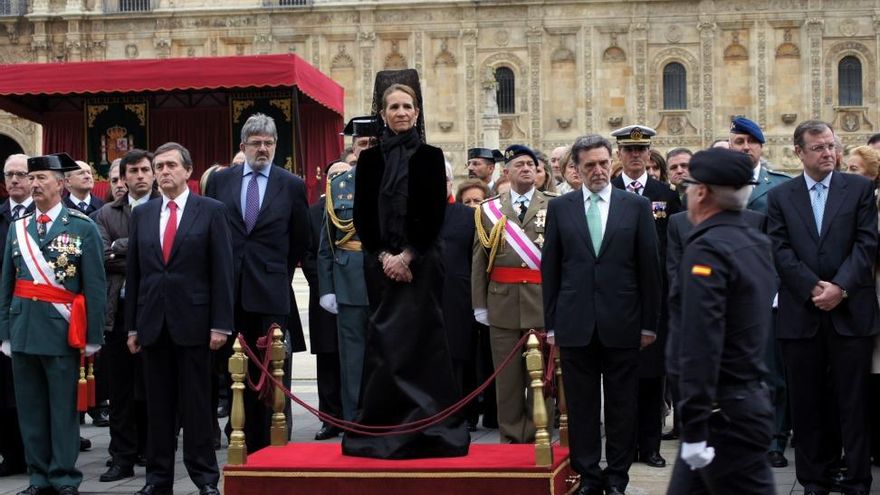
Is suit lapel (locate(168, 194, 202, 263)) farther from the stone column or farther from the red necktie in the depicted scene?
the stone column

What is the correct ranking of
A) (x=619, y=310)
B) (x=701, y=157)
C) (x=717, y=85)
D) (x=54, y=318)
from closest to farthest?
(x=701, y=157) → (x=619, y=310) → (x=54, y=318) → (x=717, y=85)

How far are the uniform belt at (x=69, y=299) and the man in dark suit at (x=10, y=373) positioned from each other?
903 mm

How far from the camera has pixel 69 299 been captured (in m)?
8.34

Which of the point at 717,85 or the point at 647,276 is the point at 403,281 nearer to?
the point at 647,276

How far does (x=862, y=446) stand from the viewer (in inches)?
293

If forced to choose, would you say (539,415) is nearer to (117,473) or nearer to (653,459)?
(653,459)

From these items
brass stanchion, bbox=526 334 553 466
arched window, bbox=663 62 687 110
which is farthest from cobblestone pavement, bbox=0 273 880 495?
arched window, bbox=663 62 687 110

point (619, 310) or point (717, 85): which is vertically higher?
point (717, 85)

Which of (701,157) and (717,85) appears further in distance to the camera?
(717,85)

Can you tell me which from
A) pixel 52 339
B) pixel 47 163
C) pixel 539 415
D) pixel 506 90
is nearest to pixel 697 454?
pixel 539 415

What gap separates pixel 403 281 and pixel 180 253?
1.68 metres

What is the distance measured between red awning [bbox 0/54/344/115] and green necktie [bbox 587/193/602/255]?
11.2 meters

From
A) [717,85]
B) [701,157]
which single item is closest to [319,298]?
[701,157]

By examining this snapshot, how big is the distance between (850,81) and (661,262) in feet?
108
